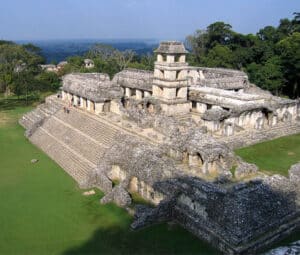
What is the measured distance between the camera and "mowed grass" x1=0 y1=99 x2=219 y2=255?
12.1 meters

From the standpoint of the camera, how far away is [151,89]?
28.3 m

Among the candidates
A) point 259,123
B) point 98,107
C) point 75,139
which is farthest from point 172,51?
point 75,139

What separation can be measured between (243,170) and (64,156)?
9.75 metres

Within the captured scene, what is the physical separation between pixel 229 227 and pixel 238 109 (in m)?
12.2

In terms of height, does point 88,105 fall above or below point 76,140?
above

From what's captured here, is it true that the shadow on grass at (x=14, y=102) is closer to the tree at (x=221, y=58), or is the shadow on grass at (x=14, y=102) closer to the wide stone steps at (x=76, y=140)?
the wide stone steps at (x=76, y=140)

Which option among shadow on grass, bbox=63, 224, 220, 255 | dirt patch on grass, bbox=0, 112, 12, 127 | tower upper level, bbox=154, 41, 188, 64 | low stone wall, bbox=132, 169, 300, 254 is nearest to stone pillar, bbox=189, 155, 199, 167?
low stone wall, bbox=132, 169, 300, 254

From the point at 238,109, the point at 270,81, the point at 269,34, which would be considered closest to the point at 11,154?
the point at 238,109

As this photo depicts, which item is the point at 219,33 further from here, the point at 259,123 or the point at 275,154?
the point at 275,154

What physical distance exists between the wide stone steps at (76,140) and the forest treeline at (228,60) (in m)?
12.7

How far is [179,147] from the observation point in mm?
16609

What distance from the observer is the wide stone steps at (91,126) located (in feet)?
66.4

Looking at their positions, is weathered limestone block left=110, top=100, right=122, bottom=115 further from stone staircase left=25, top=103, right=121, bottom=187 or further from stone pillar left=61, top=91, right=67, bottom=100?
stone pillar left=61, top=91, right=67, bottom=100

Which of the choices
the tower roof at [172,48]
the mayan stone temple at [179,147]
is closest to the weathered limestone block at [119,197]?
the mayan stone temple at [179,147]
